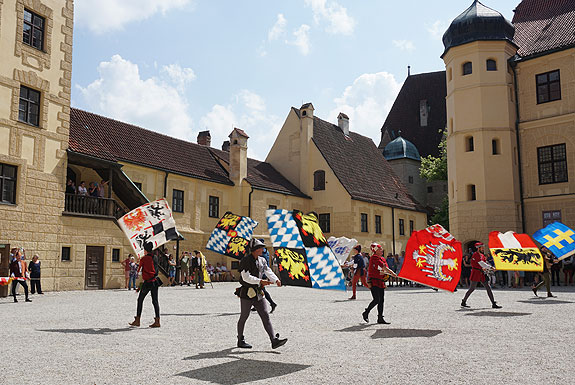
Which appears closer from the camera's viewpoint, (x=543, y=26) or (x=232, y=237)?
(x=232, y=237)

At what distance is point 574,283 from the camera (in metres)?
28.4

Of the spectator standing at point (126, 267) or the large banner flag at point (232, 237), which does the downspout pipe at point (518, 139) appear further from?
the spectator standing at point (126, 267)

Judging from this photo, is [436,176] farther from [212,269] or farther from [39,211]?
→ [39,211]

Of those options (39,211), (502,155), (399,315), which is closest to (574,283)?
(502,155)

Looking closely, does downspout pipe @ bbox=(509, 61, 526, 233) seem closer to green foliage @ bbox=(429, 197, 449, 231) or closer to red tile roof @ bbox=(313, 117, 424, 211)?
red tile roof @ bbox=(313, 117, 424, 211)

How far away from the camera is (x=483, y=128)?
105ft

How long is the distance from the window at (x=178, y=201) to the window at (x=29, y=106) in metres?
10.8

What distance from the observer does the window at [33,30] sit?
77.6 ft

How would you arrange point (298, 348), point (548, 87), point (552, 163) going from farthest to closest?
1. point (548, 87)
2. point (552, 163)
3. point (298, 348)

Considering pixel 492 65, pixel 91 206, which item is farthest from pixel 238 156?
pixel 492 65

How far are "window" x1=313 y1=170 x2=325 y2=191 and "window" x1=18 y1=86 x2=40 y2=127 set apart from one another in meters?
24.3

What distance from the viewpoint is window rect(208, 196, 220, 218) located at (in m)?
36.5

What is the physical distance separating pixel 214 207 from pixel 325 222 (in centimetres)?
1040

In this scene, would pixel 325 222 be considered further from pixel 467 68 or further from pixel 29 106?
pixel 29 106
